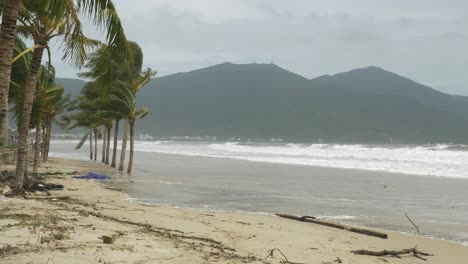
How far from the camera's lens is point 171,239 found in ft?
25.6

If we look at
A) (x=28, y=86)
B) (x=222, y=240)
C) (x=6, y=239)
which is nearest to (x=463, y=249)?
(x=222, y=240)

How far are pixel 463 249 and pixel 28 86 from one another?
1022 centimetres

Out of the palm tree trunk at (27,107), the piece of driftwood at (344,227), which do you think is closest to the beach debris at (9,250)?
the palm tree trunk at (27,107)

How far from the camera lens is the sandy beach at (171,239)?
20.0ft

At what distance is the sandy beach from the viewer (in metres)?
6.09

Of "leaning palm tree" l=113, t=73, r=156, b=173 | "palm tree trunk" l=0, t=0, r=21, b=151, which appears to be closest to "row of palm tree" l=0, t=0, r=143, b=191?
"palm tree trunk" l=0, t=0, r=21, b=151

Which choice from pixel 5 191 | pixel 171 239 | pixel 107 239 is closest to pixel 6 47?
pixel 107 239

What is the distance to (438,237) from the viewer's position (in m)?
10.6

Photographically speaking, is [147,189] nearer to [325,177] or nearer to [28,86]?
[28,86]

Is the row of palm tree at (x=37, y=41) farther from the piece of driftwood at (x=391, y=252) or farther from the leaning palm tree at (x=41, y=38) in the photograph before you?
the piece of driftwood at (x=391, y=252)

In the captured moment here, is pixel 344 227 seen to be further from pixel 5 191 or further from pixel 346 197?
pixel 5 191

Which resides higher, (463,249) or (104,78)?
(104,78)

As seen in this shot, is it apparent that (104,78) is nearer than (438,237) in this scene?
No

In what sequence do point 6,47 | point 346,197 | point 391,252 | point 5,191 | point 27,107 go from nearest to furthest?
point 6,47 → point 391,252 → point 5,191 → point 27,107 → point 346,197
